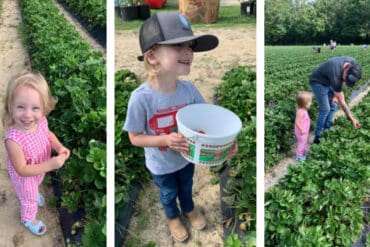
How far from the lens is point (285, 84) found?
4.61 meters

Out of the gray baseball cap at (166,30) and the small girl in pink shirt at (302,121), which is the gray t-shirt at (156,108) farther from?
the small girl in pink shirt at (302,121)

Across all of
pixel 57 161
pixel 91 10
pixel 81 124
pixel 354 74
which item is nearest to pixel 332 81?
pixel 354 74

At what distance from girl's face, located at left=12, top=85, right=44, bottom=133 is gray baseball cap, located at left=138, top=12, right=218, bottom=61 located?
0.66m

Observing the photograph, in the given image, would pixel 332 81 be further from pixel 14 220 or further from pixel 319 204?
pixel 14 220

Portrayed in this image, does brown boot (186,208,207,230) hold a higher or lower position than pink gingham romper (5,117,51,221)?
lower

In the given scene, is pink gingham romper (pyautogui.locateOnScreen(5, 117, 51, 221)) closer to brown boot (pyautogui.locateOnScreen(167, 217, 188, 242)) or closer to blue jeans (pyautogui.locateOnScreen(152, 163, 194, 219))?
blue jeans (pyautogui.locateOnScreen(152, 163, 194, 219))

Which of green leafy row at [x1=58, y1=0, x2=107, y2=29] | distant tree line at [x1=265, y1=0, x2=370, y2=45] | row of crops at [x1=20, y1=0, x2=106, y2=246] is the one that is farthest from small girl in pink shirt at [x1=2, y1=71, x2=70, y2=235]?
green leafy row at [x1=58, y1=0, x2=107, y2=29]

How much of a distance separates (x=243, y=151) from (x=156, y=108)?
2.31 ft

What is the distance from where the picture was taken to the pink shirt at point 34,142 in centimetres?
195

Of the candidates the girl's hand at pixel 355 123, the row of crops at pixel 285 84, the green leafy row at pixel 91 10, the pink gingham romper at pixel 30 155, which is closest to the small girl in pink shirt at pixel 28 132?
the pink gingham romper at pixel 30 155

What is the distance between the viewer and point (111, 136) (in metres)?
1.65

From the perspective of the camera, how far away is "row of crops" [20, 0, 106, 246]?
2.22 m

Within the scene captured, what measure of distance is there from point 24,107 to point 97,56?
5.12ft

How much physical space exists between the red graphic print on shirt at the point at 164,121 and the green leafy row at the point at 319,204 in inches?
30.2
